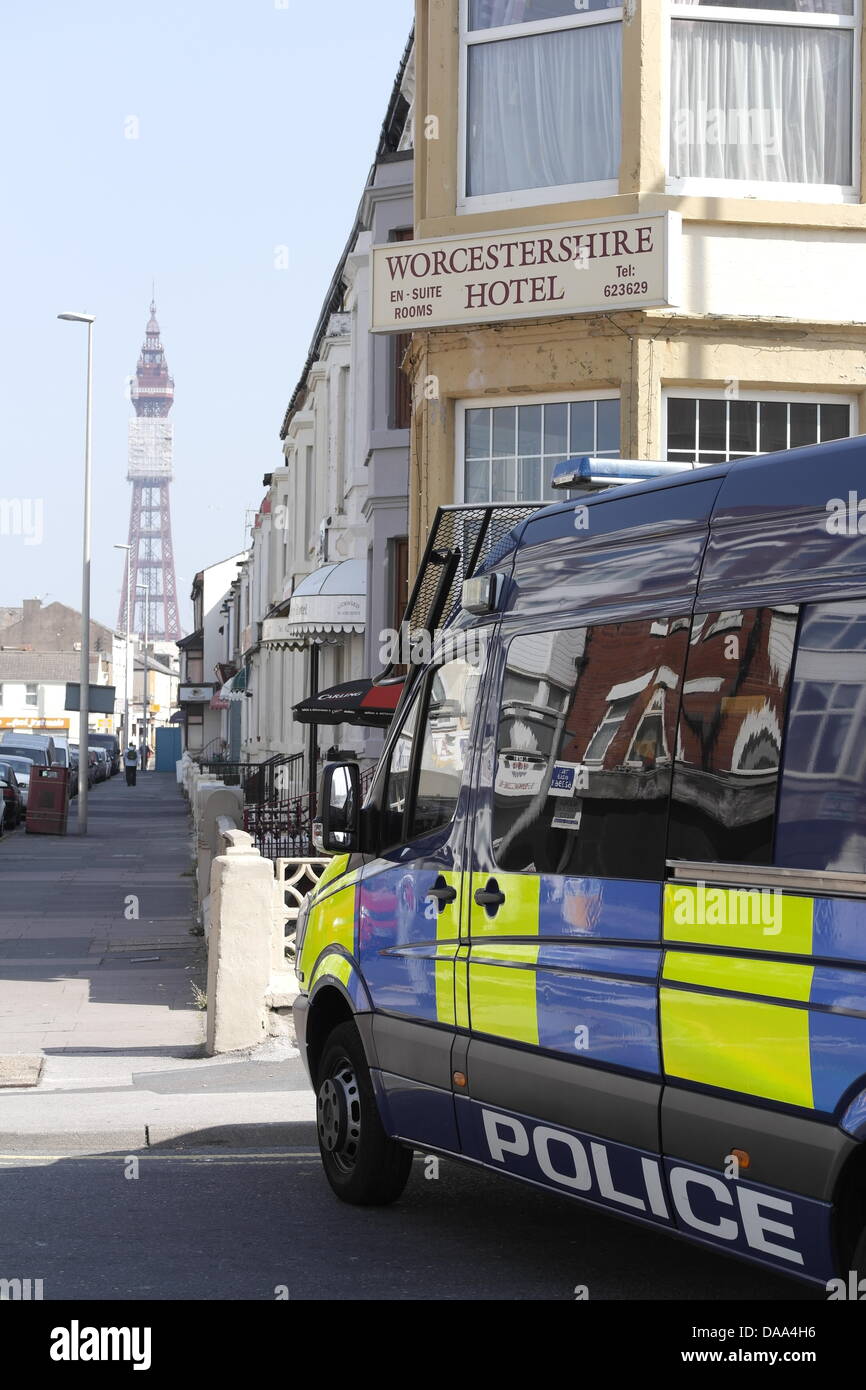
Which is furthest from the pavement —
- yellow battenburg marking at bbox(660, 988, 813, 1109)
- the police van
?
yellow battenburg marking at bbox(660, 988, 813, 1109)

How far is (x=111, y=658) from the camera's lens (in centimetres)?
14438

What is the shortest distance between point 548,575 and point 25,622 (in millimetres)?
131087

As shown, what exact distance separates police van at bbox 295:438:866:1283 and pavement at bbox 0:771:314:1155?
2.05 metres

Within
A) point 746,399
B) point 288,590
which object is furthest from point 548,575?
point 288,590

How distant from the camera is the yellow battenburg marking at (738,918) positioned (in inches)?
177

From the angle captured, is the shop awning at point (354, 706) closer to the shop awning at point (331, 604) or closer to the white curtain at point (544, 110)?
the white curtain at point (544, 110)

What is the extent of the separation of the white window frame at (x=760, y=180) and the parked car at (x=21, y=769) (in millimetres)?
29270

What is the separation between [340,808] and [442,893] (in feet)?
2.41

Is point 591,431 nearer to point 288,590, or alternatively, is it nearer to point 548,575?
point 548,575

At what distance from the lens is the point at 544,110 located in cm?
1395

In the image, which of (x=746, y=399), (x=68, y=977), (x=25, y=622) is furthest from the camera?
(x=25, y=622)

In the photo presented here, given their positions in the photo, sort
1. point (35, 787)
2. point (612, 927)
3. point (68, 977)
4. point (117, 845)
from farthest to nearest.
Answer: point (35, 787)
point (117, 845)
point (68, 977)
point (612, 927)

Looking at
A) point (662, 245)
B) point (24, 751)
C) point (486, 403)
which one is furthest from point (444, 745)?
point (24, 751)

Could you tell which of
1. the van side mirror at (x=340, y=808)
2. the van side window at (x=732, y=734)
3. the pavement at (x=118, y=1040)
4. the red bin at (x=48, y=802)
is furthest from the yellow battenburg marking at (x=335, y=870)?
the red bin at (x=48, y=802)
